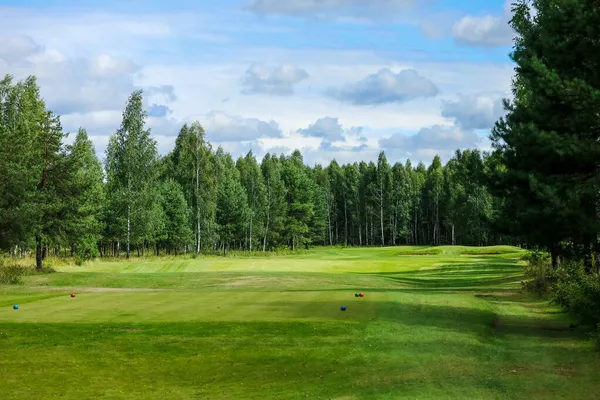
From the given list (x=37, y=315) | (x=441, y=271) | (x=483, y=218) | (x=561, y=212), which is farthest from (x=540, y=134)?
(x=441, y=271)

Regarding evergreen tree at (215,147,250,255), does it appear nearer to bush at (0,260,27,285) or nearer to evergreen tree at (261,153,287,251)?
evergreen tree at (261,153,287,251)

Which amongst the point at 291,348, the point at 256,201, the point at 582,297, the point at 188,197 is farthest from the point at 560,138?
the point at 256,201

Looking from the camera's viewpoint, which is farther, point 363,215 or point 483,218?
point 363,215

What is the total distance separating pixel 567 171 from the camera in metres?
19.4

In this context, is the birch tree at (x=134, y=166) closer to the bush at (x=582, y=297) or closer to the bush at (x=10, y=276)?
the bush at (x=10, y=276)

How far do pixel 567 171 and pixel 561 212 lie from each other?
109 inches

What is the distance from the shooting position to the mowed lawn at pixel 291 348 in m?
13.0

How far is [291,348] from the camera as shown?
16.9m

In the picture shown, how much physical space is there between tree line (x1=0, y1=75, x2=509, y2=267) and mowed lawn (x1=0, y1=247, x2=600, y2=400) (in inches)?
213

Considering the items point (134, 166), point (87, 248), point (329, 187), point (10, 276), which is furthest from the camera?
point (329, 187)

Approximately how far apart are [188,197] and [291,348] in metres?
73.1

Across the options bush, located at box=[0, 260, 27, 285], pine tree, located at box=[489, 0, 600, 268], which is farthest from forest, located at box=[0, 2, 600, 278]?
bush, located at box=[0, 260, 27, 285]

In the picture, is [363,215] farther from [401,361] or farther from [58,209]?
[401,361]

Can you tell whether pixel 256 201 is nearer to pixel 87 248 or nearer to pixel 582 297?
pixel 87 248
